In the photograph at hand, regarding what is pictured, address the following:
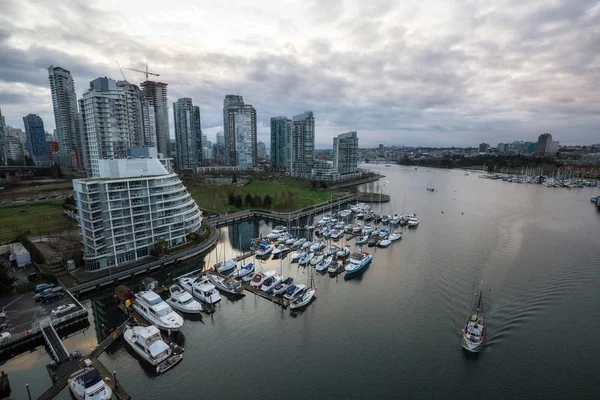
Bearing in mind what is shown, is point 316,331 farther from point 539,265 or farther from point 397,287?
point 539,265

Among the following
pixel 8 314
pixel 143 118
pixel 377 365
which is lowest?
pixel 377 365

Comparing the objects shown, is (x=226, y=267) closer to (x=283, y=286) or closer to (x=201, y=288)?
(x=201, y=288)

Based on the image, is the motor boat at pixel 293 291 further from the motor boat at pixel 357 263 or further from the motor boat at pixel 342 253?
the motor boat at pixel 342 253

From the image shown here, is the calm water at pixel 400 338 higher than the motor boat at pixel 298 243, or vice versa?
the motor boat at pixel 298 243

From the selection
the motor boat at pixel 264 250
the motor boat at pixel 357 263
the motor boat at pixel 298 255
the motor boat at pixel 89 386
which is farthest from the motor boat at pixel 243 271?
the motor boat at pixel 89 386

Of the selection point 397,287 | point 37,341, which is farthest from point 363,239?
point 37,341

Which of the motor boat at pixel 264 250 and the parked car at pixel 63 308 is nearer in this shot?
the parked car at pixel 63 308

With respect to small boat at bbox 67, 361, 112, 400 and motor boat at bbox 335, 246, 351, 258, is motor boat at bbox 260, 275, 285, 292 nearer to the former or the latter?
motor boat at bbox 335, 246, 351, 258
